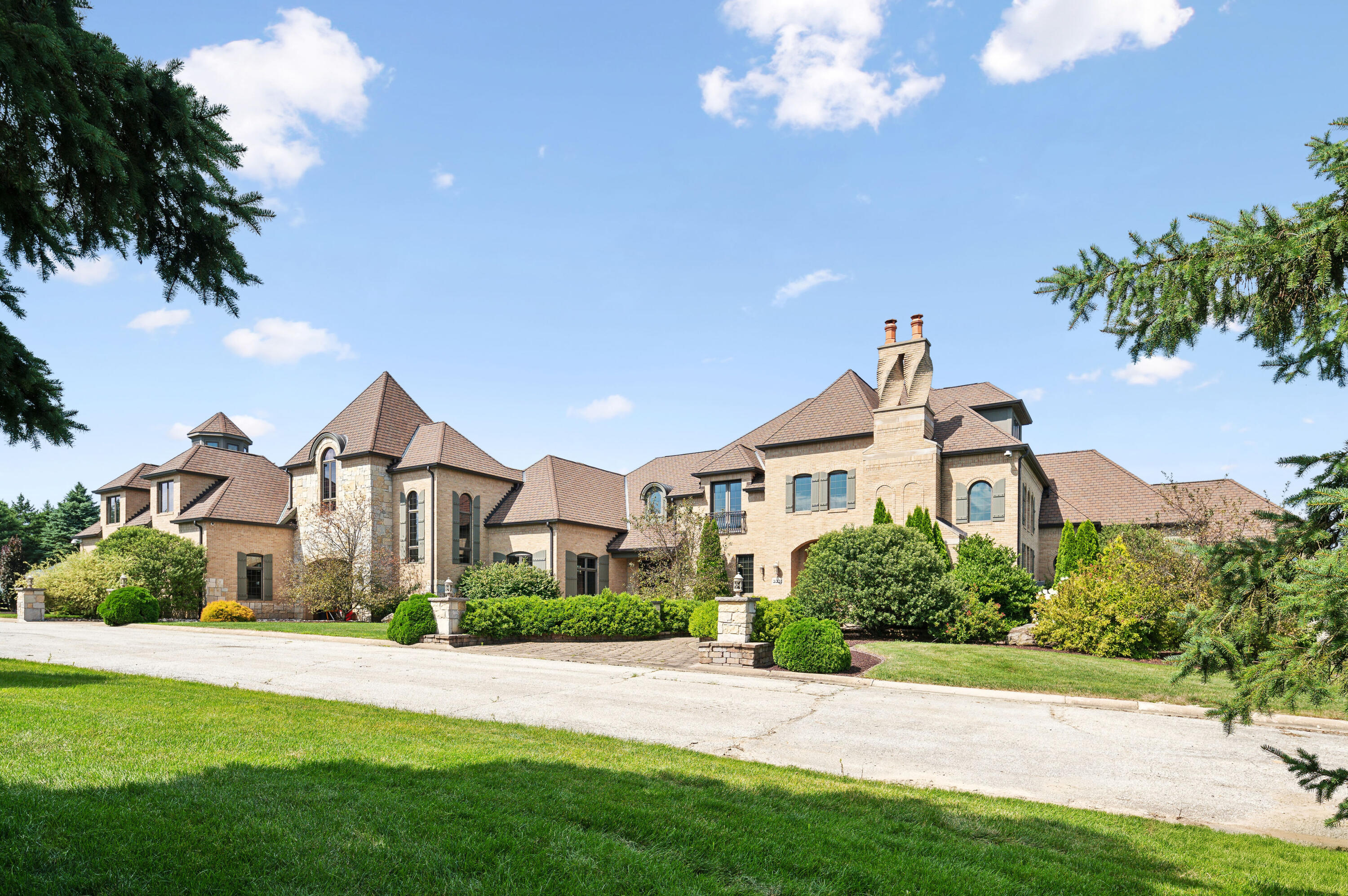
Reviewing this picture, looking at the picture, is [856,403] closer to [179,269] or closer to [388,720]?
[388,720]

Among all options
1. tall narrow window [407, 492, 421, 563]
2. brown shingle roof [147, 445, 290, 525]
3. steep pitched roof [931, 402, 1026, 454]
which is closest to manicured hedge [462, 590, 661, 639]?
steep pitched roof [931, 402, 1026, 454]

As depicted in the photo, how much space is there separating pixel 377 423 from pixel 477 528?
6636mm

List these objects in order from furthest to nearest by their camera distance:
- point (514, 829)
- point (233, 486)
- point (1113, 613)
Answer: point (233, 486), point (1113, 613), point (514, 829)

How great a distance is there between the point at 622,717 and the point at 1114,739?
646cm

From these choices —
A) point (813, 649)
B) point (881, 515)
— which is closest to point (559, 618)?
point (813, 649)

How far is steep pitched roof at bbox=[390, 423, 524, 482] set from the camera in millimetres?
35500

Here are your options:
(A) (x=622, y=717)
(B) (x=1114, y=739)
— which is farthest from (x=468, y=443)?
(B) (x=1114, y=739)

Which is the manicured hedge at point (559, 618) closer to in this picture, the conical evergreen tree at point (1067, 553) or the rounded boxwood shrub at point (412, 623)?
the rounded boxwood shrub at point (412, 623)

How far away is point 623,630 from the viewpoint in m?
22.8

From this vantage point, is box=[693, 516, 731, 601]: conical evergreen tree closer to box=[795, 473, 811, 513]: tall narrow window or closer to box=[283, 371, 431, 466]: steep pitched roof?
box=[795, 473, 811, 513]: tall narrow window

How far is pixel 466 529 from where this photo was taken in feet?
120

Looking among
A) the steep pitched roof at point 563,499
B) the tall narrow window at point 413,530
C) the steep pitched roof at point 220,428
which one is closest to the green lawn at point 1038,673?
the steep pitched roof at point 563,499

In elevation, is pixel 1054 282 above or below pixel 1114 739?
above

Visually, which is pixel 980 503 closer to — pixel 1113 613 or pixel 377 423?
pixel 1113 613
